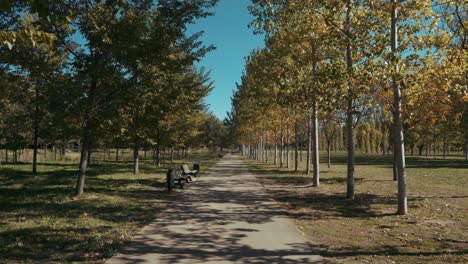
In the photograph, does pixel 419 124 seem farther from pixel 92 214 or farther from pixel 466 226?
pixel 92 214

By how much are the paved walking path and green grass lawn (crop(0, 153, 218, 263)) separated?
1.65ft

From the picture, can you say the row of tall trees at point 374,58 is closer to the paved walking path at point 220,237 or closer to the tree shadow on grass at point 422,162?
the paved walking path at point 220,237

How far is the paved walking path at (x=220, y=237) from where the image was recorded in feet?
20.4

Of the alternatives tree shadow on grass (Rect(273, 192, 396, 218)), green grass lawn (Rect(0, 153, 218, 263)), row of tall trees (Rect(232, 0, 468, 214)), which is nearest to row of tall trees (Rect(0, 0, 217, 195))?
green grass lawn (Rect(0, 153, 218, 263))

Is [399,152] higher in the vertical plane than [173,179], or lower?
higher

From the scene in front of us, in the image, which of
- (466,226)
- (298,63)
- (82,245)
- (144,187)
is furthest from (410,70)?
(144,187)

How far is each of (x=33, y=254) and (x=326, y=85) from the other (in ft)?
24.3

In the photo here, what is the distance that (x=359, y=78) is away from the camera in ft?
30.5

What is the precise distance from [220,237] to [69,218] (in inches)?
157

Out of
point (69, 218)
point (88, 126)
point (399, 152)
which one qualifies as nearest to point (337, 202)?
point (399, 152)

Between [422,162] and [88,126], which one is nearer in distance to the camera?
[88,126]

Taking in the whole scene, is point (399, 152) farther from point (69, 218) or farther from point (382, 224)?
point (69, 218)

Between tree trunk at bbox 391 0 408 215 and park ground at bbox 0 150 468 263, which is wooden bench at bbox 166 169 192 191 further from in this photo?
tree trunk at bbox 391 0 408 215

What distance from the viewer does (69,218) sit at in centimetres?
932
